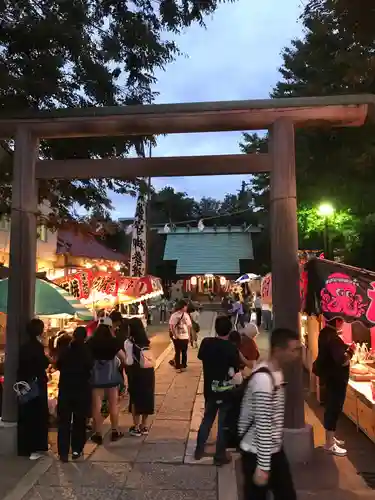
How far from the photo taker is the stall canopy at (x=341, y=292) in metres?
6.28

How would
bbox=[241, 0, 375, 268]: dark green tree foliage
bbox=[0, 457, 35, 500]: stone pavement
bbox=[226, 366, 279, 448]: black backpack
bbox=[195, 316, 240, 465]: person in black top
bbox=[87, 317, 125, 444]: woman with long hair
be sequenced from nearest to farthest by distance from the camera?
bbox=[226, 366, 279, 448]: black backpack → bbox=[0, 457, 35, 500]: stone pavement → bbox=[195, 316, 240, 465]: person in black top → bbox=[87, 317, 125, 444]: woman with long hair → bbox=[241, 0, 375, 268]: dark green tree foliage

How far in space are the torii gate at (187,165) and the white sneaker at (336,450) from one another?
598 millimetres

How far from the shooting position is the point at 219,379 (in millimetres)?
5914

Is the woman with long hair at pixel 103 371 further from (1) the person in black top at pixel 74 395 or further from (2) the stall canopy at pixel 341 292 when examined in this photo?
(2) the stall canopy at pixel 341 292

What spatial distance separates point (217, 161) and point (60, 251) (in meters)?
16.1

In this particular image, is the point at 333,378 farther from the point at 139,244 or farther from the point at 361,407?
the point at 139,244

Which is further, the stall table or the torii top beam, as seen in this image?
the stall table

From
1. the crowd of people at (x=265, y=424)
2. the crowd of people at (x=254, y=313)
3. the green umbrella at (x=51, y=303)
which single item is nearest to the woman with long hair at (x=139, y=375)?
the green umbrella at (x=51, y=303)

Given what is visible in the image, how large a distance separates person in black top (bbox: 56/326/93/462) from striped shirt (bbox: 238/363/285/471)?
3.01 meters

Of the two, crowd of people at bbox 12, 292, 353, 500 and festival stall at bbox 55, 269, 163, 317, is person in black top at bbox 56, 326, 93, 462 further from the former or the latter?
festival stall at bbox 55, 269, 163, 317

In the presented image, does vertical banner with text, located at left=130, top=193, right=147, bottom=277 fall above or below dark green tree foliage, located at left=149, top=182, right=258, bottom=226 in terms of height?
below

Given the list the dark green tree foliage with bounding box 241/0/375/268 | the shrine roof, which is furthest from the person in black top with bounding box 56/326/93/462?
the shrine roof

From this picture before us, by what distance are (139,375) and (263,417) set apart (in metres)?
4.00

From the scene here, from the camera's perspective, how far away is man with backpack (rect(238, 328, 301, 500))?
3.39 m
